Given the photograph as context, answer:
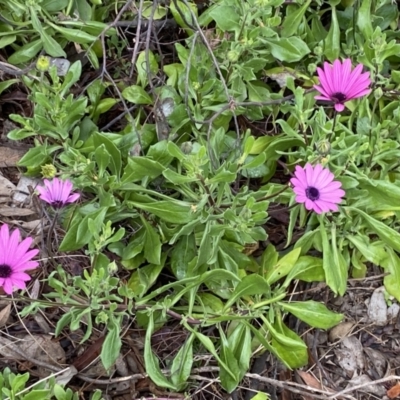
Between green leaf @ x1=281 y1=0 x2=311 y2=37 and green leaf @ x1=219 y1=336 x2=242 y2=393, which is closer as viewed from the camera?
green leaf @ x1=219 y1=336 x2=242 y2=393

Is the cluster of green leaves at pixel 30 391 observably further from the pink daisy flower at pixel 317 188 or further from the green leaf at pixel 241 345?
the pink daisy flower at pixel 317 188

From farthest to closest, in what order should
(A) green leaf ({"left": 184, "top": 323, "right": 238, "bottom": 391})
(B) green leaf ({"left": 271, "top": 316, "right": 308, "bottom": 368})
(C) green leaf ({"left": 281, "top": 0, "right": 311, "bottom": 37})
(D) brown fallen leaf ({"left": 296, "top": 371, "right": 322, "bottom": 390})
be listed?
1. (C) green leaf ({"left": 281, "top": 0, "right": 311, "bottom": 37})
2. (D) brown fallen leaf ({"left": 296, "top": 371, "right": 322, "bottom": 390})
3. (B) green leaf ({"left": 271, "top": 316, "right": 308, "bottom": 368})
4. (A) green leaf ({"left": 184, "top": 323, "right": 238, "bottom": 391})

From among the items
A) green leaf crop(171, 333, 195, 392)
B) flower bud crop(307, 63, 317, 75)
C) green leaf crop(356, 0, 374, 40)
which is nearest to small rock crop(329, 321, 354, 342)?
green leaf crop(171, 333, 195, 392)

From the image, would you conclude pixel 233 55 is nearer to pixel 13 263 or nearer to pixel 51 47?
pixel 51 47

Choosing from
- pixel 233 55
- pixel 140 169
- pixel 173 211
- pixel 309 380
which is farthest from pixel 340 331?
pixel 233 55

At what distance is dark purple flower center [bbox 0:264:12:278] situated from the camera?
149 centimetres

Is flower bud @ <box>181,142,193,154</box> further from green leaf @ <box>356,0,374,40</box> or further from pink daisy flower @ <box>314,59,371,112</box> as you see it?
green leaf @ <box>356,0,374,40</box>

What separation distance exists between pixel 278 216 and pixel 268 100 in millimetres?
415

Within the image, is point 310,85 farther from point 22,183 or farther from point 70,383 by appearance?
point 70,383

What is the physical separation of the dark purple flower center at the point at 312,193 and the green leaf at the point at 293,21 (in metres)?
0.78

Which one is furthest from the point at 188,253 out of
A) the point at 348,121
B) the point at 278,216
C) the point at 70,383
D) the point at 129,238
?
the point at 348,121

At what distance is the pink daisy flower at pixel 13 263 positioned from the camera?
1.47m

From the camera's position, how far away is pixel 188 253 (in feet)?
6.39

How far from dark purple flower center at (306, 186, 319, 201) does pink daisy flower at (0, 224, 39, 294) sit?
2.40 feet
